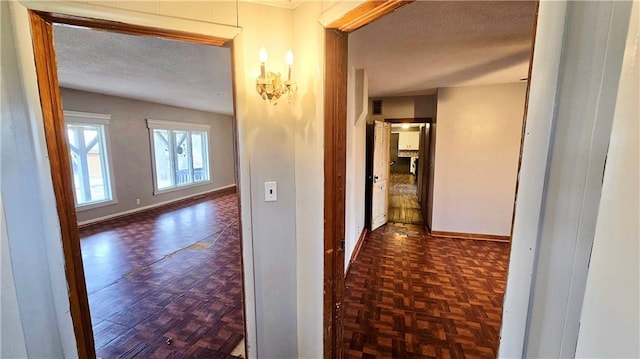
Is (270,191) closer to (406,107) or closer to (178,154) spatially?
(406,107)

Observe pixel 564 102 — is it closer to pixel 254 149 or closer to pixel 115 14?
pixel 254 149

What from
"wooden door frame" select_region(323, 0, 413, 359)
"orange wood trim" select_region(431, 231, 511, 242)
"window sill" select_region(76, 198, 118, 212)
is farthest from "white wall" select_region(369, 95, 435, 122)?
"window sill" select_region(76, 198, 118, 212)

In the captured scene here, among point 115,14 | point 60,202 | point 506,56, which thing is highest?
point 506,56

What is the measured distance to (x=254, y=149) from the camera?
141 cm

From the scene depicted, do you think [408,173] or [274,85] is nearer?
[274,85]

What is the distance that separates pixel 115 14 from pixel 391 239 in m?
3.84

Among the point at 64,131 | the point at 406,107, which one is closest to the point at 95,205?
the point at 64,131

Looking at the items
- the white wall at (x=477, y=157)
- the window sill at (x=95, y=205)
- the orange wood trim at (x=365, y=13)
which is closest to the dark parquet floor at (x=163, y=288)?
the window sill at (x=95, y=205)

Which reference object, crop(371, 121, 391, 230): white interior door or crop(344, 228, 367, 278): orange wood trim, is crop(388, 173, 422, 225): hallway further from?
crop(344, 228, 367, 278): orange wood trim

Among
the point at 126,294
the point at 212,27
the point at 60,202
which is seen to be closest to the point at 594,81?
the point at 212,27

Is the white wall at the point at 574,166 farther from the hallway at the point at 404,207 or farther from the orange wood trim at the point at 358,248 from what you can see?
the hallway at the point at 404,207

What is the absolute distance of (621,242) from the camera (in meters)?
0.32

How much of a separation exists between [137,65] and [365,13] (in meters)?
2.96

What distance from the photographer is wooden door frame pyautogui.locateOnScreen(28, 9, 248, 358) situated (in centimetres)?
112
